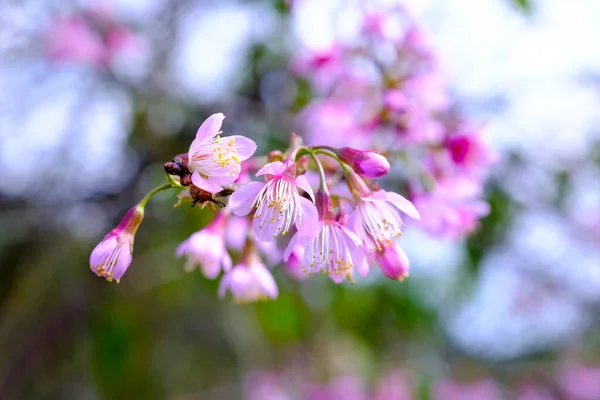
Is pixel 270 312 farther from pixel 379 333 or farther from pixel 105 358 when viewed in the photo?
pixel 379 333

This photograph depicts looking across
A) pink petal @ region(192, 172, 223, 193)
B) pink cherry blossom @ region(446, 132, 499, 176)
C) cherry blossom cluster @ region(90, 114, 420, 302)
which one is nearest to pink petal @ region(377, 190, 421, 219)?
cherry blossom cluster @ region(90, 114, 420, 302)

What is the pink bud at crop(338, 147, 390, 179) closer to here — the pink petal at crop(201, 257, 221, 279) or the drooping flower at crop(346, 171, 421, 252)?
the drooping flower at crop(346, 171, 421, 252)

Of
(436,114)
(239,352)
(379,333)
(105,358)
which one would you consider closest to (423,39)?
(436,114)

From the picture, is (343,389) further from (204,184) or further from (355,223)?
(204,184)

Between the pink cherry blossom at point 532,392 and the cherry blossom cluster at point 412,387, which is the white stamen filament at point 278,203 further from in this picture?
the pink cherry blossom at point 532,392

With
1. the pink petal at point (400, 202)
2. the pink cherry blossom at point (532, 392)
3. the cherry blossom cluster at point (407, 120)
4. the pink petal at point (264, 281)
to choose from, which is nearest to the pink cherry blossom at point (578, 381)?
the pink cherry blossom at point (532, 392)

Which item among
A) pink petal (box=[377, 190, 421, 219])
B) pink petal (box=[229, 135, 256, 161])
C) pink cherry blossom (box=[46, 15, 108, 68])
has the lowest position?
pink cherry blossom (box=[46, 15, 108, 68])
